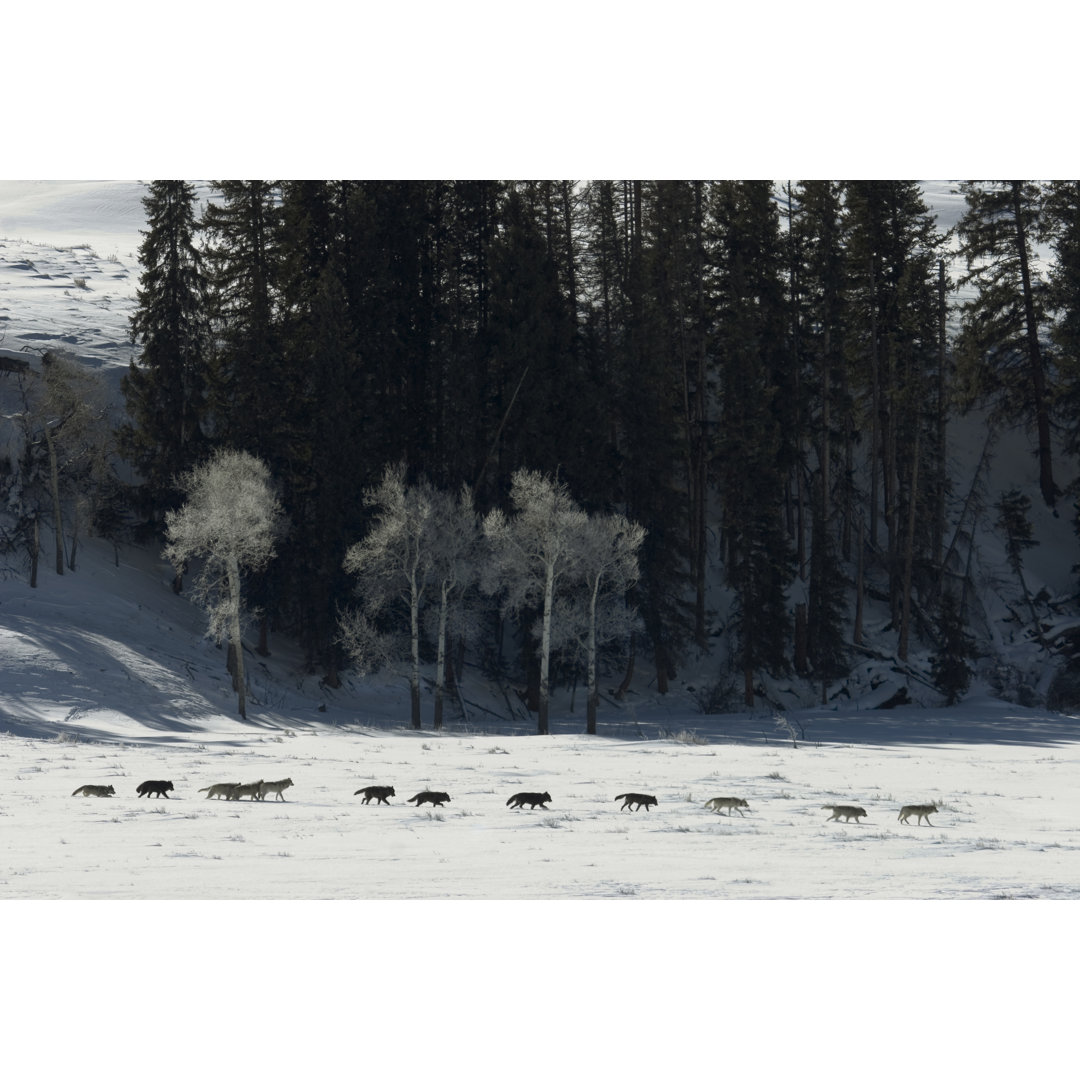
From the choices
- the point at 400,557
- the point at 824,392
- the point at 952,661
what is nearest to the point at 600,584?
the point at 400,557

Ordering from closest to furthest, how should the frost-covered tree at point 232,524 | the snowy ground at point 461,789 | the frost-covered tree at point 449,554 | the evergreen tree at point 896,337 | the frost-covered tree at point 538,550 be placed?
the snowy ground at point 461,789 < the frost-covered tree at point 232,524 < the frost-covered tree at point 538,550 < the frost-covered tree at point 449,554 < the evergreen tree at point 896,337

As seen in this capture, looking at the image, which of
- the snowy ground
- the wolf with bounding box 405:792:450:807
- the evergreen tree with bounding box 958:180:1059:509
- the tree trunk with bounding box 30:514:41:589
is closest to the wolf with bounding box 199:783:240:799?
the snowy ground

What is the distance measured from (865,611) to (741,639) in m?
5.67

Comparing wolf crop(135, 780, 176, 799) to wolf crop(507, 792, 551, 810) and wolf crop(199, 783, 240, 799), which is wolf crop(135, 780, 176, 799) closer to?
wolf crop(199, 783, 240, 799)

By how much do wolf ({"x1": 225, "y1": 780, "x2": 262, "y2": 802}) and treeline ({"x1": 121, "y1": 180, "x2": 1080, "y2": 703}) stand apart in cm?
2092

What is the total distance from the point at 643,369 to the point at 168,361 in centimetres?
1555

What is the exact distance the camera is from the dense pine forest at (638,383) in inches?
1526

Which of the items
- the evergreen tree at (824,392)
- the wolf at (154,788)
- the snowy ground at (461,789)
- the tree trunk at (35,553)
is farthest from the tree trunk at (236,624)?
the evergreen tree at (824,392)

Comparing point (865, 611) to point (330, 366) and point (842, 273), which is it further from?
point (330, 366)

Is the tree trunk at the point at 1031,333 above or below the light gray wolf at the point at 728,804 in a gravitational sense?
above

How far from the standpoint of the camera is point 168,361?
40562 mm

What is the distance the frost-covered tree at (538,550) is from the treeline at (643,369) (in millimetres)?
5323

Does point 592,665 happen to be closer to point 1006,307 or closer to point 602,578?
point 602,578

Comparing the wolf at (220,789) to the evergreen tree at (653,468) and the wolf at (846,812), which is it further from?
the evergreen tree at (653,468)
